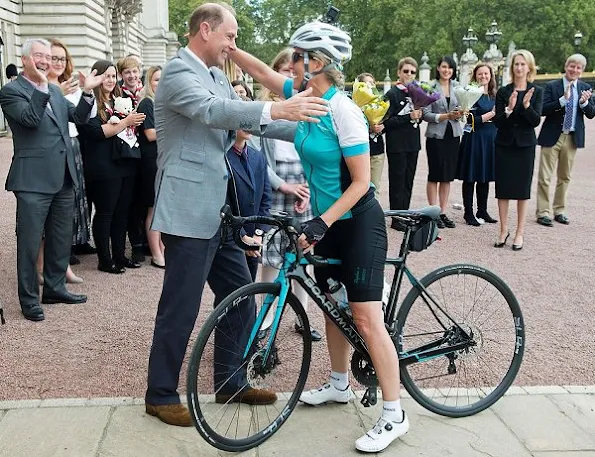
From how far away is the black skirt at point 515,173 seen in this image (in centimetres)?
822

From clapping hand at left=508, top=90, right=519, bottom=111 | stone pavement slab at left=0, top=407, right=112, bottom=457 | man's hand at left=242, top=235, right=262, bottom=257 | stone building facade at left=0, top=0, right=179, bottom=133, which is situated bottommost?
stone pavement slab at left=0, top=407, right=112, bottom=457

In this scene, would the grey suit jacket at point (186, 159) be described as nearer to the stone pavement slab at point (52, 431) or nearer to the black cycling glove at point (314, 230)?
the black cycling glove at point (314, 230)

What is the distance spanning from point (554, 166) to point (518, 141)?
179 cm

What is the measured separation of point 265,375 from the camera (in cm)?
362

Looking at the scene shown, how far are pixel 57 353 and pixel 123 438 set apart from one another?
4.88 ft

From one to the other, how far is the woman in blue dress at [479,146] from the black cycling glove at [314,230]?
6.54 metres

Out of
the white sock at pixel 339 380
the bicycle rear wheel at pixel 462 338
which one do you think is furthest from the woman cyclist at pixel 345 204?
the white sock at pixel 339 380

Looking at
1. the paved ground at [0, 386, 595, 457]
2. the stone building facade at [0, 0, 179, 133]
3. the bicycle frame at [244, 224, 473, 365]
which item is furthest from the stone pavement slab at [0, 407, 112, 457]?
the stone building facade at [0, 0, 179, 133]

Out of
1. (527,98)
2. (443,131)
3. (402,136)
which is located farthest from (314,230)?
(443,131)

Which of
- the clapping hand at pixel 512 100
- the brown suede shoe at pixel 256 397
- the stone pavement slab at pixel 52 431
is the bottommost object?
the stone pavement slab at pixel 52 431

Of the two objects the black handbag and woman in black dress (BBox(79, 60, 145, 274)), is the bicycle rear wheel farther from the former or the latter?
the black handbag

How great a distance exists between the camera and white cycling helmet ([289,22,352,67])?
130 inches

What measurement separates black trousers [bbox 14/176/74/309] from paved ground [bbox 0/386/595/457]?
5.77 feet

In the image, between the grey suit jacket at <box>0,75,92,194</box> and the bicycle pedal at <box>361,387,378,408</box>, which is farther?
the grey suit jacket at <box>0,75,92,194</box>
